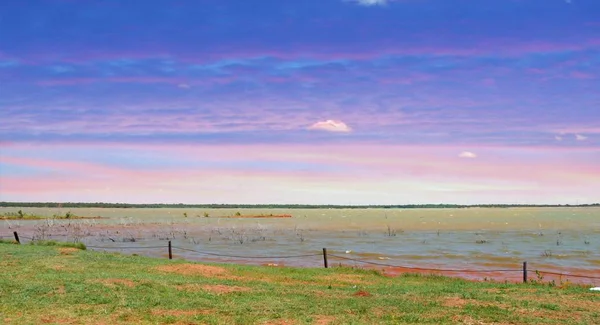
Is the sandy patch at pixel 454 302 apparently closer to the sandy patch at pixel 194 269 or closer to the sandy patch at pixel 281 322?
the sandy patch at pixel 281 322

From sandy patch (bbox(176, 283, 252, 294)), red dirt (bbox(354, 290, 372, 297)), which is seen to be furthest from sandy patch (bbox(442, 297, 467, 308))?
sandy patch (bbox(176, 283, 252, 294))

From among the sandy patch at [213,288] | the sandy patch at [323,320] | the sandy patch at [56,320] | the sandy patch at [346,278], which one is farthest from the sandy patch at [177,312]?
the sandy patch at [346,278]

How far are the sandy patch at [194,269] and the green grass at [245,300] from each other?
242 millimetres

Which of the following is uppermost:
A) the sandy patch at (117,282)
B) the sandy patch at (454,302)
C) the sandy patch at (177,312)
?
the sandy patch at (117,282)

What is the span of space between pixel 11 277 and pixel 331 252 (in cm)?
2826

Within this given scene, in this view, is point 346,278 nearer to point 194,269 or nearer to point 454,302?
point 194,269

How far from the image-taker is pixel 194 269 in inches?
1016

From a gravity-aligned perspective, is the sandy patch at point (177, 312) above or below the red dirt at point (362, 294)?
above

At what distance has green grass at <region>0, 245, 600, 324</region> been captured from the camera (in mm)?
14883

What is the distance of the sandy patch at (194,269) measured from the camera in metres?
→ 25.0

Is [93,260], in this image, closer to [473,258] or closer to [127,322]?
[127,322]

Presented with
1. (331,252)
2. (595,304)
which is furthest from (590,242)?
(595,304)

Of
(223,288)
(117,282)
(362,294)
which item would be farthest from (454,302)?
(117,282)

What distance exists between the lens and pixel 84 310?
1559 centimetres
